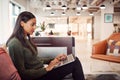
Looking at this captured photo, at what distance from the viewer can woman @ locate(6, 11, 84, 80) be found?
1.94 meters

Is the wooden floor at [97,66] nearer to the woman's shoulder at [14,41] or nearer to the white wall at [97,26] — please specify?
the woman's shoulder at [14,41]

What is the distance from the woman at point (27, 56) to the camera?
6.36 feet

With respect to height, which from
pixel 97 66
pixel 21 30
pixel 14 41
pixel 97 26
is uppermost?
pixel 97 26

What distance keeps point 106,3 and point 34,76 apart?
1168cm

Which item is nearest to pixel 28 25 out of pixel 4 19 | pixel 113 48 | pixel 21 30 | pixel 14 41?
pixel 21 30

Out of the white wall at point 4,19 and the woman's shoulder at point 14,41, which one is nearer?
the woman's shoulder at point 14,41

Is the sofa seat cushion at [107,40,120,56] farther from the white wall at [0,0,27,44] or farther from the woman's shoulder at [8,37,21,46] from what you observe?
the woman's shoulder at [8,37,21,46]

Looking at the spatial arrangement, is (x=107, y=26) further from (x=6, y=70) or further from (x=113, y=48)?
(x=6, y=70)

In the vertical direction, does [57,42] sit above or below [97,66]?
above

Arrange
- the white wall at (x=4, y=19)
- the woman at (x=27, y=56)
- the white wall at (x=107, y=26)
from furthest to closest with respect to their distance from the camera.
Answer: the white wall at (x=107, y=26)
the white wall at (x=4, y=19)
the woman at (x=27, y=56)

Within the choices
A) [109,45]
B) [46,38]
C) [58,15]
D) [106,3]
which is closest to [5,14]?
[46,38]

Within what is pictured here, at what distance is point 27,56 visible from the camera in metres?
2.05

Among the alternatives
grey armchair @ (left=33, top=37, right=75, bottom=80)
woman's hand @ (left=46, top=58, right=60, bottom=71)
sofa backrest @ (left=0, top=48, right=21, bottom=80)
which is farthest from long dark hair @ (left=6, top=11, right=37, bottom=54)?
grey armchair @ (left=33, top=37, right=75, bottom=80)

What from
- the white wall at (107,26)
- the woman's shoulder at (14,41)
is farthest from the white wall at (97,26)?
the woman's shoulder at (14,41)
